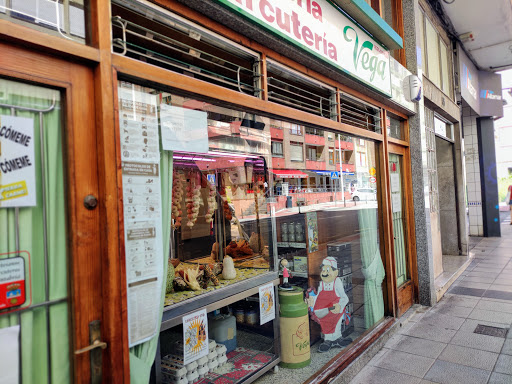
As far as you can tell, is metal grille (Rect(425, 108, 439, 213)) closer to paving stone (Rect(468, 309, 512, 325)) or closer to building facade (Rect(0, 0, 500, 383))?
building facade (Rect(0, 0, 500, 383))

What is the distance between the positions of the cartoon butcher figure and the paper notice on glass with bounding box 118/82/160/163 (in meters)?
2.52

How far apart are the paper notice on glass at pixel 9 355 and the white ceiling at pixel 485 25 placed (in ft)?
25.6

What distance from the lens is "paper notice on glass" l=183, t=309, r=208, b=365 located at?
8.08ft

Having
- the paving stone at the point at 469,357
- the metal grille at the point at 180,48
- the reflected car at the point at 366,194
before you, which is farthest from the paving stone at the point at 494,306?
the metal grille at the point at 180,48

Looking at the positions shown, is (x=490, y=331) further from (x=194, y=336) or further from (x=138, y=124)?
(x=138, y=124)

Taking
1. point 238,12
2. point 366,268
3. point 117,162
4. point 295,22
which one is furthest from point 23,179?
point 366,268

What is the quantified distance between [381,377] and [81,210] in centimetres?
315

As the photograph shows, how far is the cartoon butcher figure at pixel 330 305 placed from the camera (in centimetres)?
377

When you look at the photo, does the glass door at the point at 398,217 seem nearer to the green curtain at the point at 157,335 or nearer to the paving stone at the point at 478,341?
the paving stone at the point at 478,341

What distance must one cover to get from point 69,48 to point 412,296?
534 cm

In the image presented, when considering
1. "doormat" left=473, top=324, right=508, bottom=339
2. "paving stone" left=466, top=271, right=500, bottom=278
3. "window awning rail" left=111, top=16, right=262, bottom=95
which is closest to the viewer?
"window awning rail" left=111, top=16, right=262, bottom=95

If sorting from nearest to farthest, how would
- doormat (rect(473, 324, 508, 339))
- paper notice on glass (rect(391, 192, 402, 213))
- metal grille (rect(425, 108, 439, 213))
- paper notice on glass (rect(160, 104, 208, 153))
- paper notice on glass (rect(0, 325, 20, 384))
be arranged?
paper notice on glass (rect(0, 325, 20, 384)) < paper notice on glass (rect(160, 104, 208, 153)) < doormat (rect(473, 324, 508, 339)) < paper notice on glass (rect(391, 192, 402, 213)) < metal grille (rect(425, 108, 439, 213))

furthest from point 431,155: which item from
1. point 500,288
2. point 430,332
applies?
point 430,332

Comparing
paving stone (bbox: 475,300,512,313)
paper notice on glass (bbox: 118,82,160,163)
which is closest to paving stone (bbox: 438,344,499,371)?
paving stone (bbox: 475,300,512,313)
